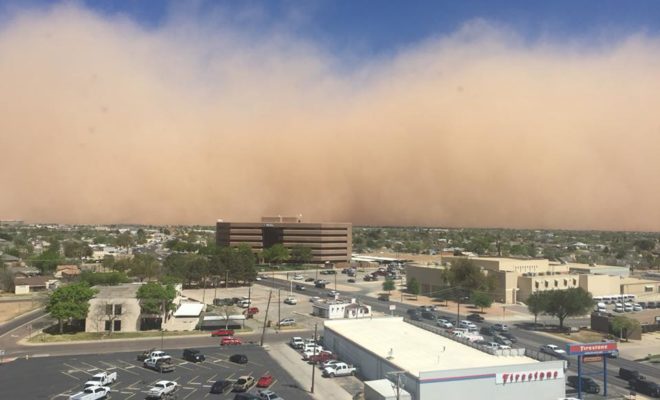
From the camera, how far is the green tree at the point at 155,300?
2467 centimetres

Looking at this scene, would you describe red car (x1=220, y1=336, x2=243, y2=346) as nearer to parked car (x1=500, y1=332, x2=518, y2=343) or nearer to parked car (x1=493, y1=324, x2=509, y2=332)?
parked car (x1=500, y1=332, x2=518, y2=343)

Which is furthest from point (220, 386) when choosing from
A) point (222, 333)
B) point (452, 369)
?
point (222, 333)

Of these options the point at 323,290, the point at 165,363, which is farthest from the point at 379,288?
the point at 165,363

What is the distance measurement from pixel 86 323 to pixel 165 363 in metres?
8.35

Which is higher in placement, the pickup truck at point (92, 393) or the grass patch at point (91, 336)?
the pickup truck at point (92, 393)

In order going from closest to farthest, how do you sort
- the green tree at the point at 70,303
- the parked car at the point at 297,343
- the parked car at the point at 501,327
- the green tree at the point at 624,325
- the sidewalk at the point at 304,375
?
the sidewalk at the point at 304,375, the parked car at the point at 297,343, the green tree at the point at 70,303, the green tree at the point at 624,325, the parked car at the point at 501,327

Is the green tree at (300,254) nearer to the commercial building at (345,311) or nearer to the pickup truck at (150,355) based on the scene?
the commercial building at (345,311)

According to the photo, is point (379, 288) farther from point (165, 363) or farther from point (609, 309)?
point (165, 363)

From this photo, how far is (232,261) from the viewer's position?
41.1m

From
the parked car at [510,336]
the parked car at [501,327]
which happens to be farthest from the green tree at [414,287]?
the parked car at [510,336]

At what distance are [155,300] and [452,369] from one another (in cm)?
1556

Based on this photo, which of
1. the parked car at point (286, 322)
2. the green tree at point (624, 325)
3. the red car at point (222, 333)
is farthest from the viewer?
the parked car at point (286, 322)

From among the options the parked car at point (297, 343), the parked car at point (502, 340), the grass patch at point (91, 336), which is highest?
the parked car at point (297, 343)

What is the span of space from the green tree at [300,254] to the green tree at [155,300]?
35.4m
